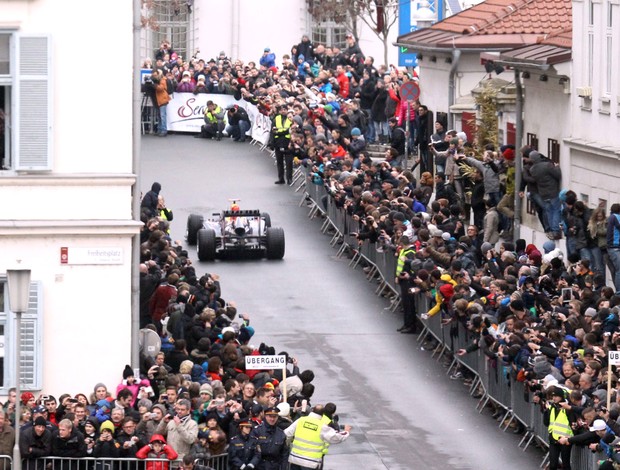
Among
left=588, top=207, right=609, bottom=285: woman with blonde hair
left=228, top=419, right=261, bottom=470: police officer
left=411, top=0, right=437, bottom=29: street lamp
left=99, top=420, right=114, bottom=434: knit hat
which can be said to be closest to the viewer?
left=99, top=420, right=114, bottom=434: knit hat

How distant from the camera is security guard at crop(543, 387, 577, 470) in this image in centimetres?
2727

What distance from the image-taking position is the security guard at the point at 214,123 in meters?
60.0

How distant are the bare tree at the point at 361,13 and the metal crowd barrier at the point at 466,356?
1011 inches

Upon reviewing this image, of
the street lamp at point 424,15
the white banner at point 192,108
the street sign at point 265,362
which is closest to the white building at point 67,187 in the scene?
the street sign at point 265,362

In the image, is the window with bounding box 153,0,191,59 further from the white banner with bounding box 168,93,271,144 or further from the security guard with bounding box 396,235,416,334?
the security guard with bounding box 396,235,416,334

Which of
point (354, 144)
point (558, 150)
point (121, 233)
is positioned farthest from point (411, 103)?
point (121, 233)

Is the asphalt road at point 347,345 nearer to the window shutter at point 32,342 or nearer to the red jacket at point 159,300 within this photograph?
the red jacket at point 159,300

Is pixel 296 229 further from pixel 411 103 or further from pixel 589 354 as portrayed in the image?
pixel 589 354

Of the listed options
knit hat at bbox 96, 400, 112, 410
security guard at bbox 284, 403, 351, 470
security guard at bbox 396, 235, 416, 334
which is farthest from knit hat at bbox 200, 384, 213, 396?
security guard at bbox 396, 235, 416, 334

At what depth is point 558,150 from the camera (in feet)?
135

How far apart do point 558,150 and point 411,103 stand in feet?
32.4

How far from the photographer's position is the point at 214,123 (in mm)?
60094

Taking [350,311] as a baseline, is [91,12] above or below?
above

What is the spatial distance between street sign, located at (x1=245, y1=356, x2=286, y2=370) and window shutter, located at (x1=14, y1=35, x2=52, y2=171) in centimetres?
392
